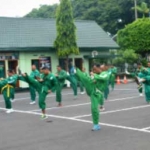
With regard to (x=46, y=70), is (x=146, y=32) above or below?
above

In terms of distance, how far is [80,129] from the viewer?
1034 cm

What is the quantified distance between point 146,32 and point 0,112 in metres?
24.1

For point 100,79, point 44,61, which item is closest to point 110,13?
point 44,61

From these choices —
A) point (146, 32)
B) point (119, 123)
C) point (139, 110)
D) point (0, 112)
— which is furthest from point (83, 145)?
point (146, 32)

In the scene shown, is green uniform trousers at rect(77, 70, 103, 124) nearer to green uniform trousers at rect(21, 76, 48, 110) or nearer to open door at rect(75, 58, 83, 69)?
green uniform trousers at rect(21, 76, 48, 110)

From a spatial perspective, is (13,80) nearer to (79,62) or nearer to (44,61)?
(44,61)

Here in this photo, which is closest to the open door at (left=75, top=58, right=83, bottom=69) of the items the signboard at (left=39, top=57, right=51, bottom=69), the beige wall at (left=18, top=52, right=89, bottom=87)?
the beige wall at (left=18, top=52, right=89, bottom=87)

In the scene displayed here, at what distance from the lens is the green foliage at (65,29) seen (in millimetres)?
27438

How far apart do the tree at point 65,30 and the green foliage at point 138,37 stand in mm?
10465

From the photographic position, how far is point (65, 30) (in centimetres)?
2744

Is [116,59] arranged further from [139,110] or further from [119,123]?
[119,123]

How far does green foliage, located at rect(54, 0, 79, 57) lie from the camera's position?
27438 mm

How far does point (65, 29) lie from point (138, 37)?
1125 cm

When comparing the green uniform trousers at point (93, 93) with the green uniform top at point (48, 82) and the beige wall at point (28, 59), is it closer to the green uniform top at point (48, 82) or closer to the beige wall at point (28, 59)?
the green uniform top at point (48, 82)
